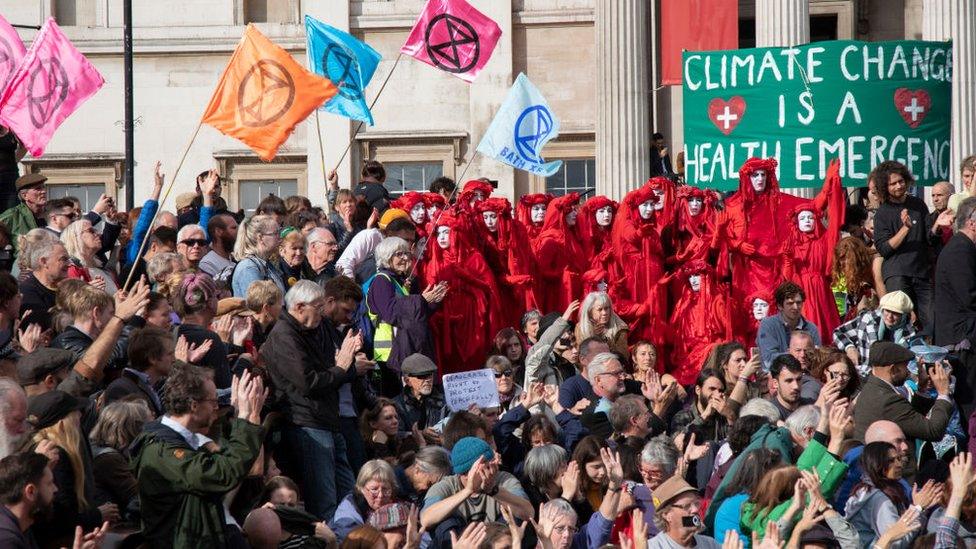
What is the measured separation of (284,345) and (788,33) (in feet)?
48.4

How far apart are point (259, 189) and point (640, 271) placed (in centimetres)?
1554

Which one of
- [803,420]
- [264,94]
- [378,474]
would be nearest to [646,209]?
[264,94]

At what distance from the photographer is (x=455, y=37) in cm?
2031

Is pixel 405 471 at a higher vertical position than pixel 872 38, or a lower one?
lower

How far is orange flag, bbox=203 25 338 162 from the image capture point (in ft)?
53.9

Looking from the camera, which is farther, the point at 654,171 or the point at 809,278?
the point at 654,171

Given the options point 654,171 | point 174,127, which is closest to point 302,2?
point 174,127

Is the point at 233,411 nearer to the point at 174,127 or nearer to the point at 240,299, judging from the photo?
the point at 240,299

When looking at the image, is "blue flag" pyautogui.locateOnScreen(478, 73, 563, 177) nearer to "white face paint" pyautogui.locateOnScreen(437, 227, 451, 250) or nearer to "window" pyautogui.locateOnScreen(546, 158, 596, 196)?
"white face paint" pyautogui.locateOnScreen(437, 227, 451, 250)

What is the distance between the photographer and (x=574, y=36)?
33094mm

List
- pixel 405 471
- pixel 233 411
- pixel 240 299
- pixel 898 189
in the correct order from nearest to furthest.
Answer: pixel 233 411
pixel 405 471
pixel 240 299
pixel 898 189

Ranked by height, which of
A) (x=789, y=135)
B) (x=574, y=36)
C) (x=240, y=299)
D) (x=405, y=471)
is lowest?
(x=405, y=471)

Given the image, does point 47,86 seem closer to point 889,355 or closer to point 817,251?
point 817,251

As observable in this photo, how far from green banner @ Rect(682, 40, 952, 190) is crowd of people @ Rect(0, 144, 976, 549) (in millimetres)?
552
